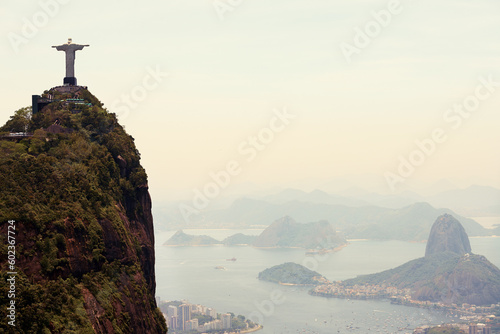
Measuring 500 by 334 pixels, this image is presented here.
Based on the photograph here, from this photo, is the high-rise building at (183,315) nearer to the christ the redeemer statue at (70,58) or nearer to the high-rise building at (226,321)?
the high-rise building at (226,321)

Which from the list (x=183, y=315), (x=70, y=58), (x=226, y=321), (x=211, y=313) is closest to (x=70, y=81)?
(x=70, y=58)

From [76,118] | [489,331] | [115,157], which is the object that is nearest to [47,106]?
[76,118]

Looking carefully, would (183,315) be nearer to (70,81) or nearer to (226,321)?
(226,321)

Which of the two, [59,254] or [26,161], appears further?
[26,161]

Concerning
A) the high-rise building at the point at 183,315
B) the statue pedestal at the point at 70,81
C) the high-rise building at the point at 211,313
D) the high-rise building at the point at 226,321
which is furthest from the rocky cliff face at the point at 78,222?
the high-rise building at the point at 211,313

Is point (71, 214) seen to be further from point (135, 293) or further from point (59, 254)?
point (135, 293)

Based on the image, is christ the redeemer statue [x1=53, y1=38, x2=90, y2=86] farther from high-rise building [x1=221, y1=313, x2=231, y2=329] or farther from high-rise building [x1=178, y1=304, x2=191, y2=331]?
high-rise building [x1=178, y1=304, x2=191, y2=331]
